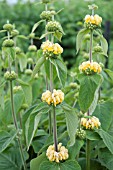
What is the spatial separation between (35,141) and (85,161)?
0.70 feet

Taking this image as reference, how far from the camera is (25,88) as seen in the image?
1352 millimetres

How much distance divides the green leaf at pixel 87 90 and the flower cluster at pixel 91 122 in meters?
0.10

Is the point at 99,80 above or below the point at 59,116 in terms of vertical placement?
above

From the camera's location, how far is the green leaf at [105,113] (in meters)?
1.32

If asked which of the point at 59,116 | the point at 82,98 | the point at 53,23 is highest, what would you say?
the point at 53,23

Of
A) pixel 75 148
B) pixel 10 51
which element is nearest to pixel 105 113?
pixel 75 148

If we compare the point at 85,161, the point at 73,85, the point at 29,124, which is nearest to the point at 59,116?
the point at 73,85

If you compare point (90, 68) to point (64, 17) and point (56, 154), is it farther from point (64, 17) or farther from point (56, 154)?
point (64, 17)

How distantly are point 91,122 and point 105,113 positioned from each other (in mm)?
93

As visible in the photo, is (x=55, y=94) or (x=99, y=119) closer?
(x=55, y=94)

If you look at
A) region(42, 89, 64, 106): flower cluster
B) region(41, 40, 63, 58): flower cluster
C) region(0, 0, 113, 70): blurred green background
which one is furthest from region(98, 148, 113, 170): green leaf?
region(0, 0, 113, 70): blurred green background

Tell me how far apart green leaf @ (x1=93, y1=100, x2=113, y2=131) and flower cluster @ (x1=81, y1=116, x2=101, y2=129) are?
2.0 inches

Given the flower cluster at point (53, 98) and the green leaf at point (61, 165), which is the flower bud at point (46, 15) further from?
the green leaf at point (61, 165)

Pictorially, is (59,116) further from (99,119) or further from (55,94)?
(55,94)
